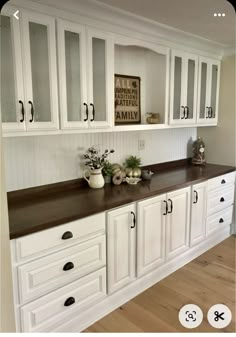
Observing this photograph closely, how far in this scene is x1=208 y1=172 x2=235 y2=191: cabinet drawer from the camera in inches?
119

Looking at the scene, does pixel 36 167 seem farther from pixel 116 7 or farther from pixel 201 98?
pixel 201 98

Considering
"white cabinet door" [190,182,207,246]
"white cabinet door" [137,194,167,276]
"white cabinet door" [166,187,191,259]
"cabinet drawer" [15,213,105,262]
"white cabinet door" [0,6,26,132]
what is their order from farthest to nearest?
1. "white cabinet door" [190,182,207,246]
2. "white cabinet door" [166,187,191,259]
3. "white cabinet door" [137,194,167,276]
4. "white cabinet door" [0,6,26,132]
5. "cabinet drawer" [15,213,105,262]

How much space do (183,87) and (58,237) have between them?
6.65 ft

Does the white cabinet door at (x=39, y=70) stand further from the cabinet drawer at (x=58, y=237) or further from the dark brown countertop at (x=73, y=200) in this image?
the cabinet drawer at (x=58, y=237)

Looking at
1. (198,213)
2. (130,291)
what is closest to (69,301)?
(130,291)

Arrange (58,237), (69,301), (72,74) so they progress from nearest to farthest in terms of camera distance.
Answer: (58,237) → (69,301) → (72,74)

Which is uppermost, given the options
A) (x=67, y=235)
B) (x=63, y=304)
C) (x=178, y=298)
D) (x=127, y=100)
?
(x=127, y=100)

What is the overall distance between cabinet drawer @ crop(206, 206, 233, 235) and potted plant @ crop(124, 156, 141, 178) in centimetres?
104

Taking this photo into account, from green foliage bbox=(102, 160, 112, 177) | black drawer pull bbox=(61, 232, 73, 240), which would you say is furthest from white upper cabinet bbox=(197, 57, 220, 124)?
black drawer pull bbox=(61, 232, 73, 240)

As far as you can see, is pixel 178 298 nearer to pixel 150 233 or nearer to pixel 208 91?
pixel 150 233

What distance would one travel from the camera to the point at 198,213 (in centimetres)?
291

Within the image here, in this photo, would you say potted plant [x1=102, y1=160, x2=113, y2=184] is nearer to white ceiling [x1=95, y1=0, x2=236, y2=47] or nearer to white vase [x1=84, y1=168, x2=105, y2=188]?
white vase [x1=84, y1=168, x2=105, y2=188]

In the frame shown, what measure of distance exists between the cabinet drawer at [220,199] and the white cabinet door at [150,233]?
2.76ft

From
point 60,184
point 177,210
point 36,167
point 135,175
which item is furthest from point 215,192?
point 36,167
